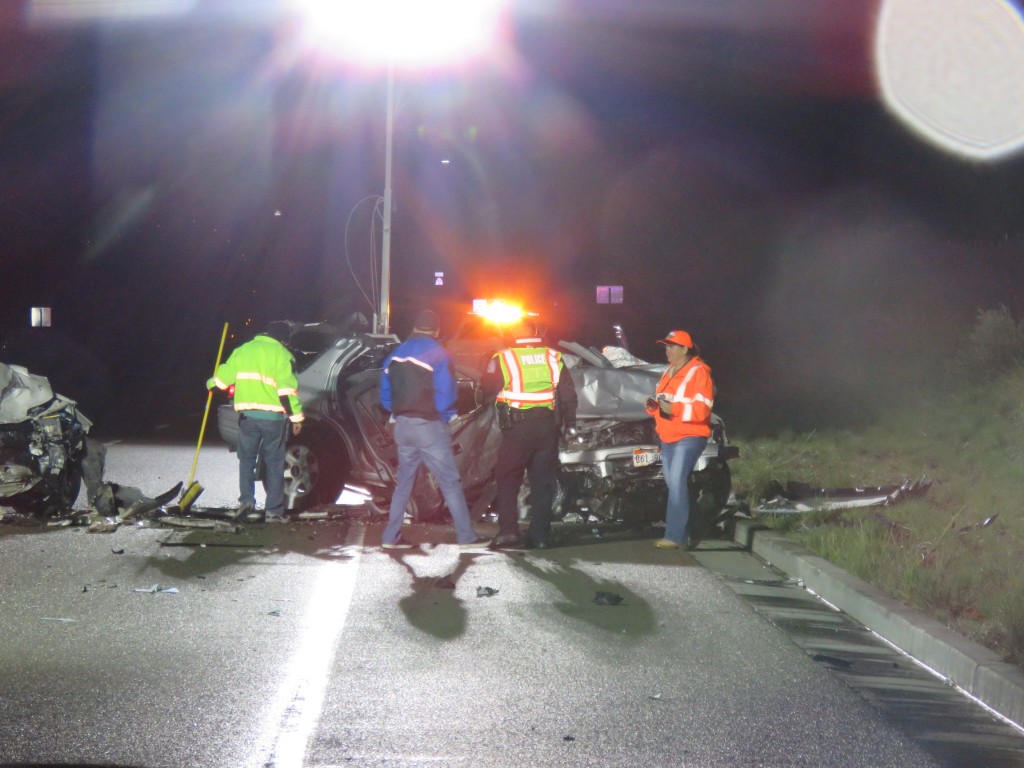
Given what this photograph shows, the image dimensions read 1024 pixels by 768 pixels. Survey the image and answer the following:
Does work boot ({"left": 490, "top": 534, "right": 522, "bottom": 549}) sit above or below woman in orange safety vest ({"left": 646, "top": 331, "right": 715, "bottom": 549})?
below

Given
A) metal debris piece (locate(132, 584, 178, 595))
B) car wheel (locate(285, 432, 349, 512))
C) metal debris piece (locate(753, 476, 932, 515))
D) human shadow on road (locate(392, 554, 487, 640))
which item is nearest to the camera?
human shadow on road (locate(392, 554, 487, 640))

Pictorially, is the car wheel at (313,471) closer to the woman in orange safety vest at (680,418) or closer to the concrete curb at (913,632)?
the woman in orange safety vest at (680,418)

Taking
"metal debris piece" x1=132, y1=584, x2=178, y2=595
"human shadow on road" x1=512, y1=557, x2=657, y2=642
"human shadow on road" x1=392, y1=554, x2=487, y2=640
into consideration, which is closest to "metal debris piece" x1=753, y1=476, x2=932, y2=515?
"human shadow on road" x1=512, y1=557, x2=657, y2=642

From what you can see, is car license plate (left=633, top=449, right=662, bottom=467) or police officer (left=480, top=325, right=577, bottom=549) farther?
car license plate (left=633, top=449, right=662, bottom=467)

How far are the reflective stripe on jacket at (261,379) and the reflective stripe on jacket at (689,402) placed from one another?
10.8 feet

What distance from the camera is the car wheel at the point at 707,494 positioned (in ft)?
35.8

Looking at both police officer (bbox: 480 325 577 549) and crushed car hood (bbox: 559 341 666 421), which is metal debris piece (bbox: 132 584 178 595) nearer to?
police officer (bbox: 480 325 577 549)

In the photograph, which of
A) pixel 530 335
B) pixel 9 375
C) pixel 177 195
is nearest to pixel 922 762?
pixel 530 335

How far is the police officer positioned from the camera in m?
10.1

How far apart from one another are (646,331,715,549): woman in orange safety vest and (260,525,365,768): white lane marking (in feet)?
8.59

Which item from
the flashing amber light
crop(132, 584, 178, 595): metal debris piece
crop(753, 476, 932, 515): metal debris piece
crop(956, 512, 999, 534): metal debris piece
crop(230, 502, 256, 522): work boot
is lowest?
crop(230, 502, 256, 522): work boot

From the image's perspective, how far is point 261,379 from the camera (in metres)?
11.2

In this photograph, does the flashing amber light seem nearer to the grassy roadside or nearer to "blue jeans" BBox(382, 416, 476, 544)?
"blue jeans" BBox(382, 416, 476, 544)

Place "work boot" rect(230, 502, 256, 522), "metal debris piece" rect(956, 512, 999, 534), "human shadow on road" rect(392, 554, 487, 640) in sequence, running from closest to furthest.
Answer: "human shadow on road" rect(392, 554, 487, 640) → "metal debris piece" rect(956, 512, 999, 534) → "work boot" rect(230, 502, 256, 522)
